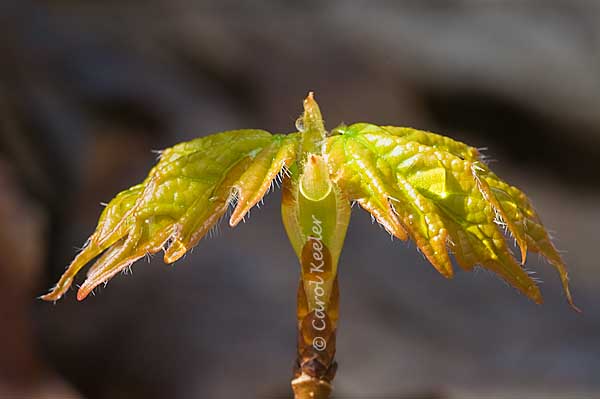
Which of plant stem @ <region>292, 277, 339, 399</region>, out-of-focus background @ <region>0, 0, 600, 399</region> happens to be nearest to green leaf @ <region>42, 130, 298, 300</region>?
plant stem @ <region>292, 277, 339, 399</region>

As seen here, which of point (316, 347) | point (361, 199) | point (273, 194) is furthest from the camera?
point (273, 194)

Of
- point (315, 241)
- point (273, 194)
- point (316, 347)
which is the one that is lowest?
point (316, 347)

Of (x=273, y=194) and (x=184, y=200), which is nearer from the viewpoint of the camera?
(x=184, y=200)

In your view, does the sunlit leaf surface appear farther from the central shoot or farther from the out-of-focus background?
the out-of-focus background

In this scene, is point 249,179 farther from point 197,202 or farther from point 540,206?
point 540,206

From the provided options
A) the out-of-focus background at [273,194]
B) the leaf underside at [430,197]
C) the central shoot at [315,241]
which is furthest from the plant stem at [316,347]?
the out-of-focus background at [273,194]

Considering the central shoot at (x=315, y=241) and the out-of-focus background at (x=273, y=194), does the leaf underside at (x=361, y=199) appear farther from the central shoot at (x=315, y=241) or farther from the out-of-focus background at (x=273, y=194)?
the out-of-focus background at (x=273, y=194)

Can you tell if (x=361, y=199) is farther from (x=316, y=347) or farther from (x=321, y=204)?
(x=316, y=347)

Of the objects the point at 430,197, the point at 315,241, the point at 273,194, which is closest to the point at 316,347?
the point at 315,241
